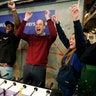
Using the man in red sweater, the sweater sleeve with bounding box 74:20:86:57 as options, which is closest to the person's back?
the man in red sweater

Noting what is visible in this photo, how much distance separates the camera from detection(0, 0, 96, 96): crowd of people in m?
2.32

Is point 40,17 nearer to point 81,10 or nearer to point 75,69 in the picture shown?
point 81,10

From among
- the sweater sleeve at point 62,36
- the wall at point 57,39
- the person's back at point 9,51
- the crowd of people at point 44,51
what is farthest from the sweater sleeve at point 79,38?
the person's back at point 9,51

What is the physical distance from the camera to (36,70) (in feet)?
10.9

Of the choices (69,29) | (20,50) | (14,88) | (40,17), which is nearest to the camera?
(14,88)

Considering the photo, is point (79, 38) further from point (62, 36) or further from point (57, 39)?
point (57, 39)

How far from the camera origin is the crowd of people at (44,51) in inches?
91.3

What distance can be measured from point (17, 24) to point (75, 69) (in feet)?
5.03

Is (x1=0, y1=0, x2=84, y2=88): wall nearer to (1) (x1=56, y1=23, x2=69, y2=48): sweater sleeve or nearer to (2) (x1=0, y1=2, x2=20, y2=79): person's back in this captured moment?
(1) (x1=56, y1=23, x2=69, y2=48): sweater sleeve

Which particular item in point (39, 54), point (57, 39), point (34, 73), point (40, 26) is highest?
point (40, 26)

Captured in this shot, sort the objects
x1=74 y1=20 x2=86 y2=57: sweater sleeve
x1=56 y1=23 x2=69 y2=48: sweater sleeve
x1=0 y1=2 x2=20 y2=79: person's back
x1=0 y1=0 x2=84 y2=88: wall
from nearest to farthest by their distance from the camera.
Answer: x1=74 y1=20 x2=86 y2=57: sweater sleeve, x1=56 y1=23 x2=69 y2=48: sweater sleeve, x1=0 y1=0 x2=84 y2=88: wall, x1=0 y1=2 x2=20 y2=79: person's back

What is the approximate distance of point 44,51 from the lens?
334cm

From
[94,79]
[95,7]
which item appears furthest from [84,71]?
[95,7]

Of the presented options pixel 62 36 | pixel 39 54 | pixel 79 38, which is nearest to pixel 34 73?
pixel 39 54
